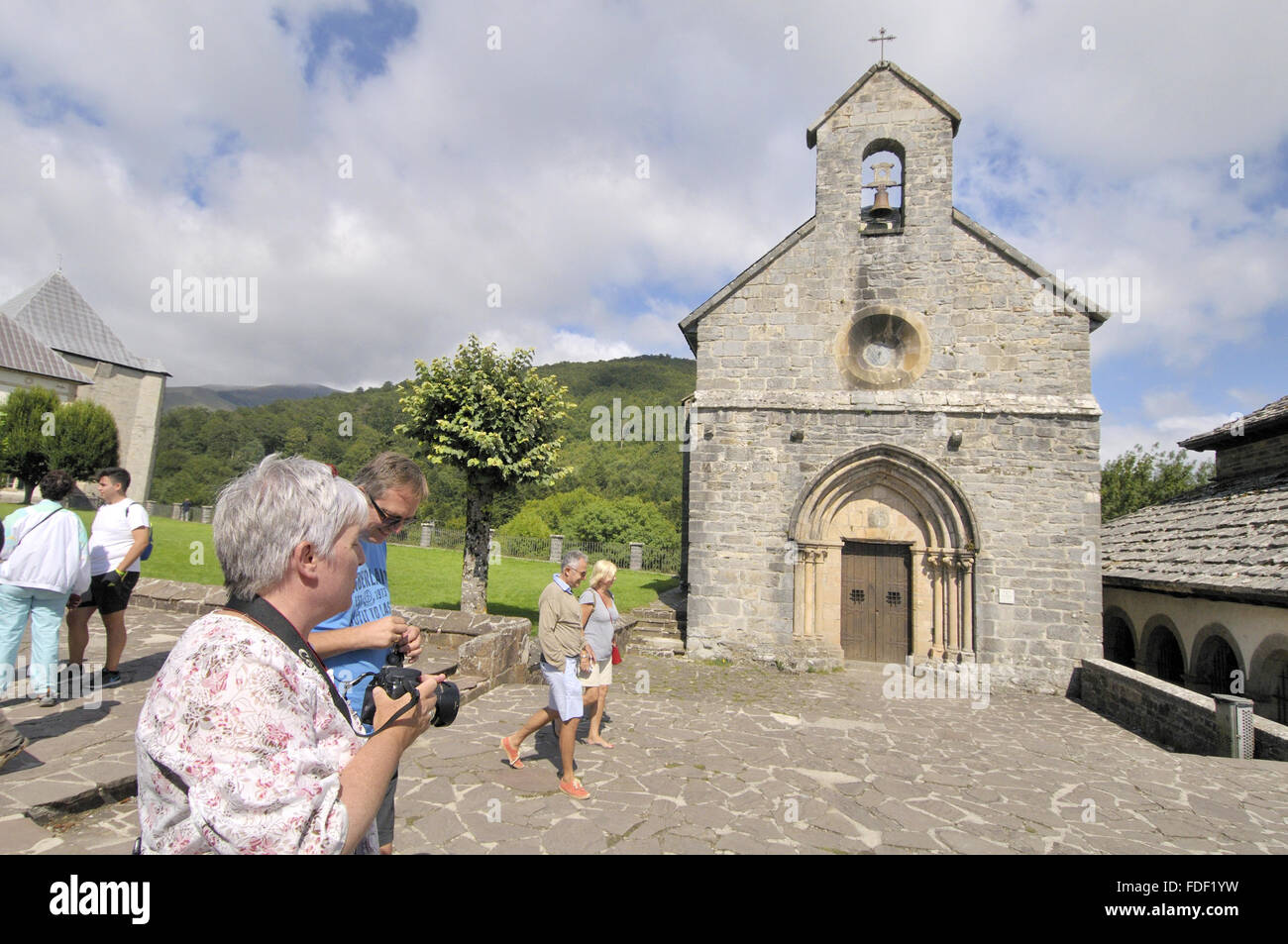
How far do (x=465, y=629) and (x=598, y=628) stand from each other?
4.12 m

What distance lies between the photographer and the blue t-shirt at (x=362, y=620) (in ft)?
8.93

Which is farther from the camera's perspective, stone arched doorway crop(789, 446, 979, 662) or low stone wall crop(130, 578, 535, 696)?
stone arched doorway crop(789, 446, 979, 662)

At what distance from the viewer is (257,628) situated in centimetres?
149

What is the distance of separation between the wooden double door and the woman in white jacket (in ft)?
35.1

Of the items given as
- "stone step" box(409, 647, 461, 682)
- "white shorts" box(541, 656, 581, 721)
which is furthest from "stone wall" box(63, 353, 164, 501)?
"white shorts" box(541, 656, 581, 721)

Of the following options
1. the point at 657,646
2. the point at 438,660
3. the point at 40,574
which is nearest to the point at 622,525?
the point at 657,646

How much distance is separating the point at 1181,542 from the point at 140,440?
165ft

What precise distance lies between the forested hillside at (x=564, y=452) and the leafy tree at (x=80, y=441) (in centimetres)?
1035

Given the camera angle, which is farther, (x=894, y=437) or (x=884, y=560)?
(x=884, y=560)

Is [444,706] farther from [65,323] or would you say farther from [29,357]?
[65,323]

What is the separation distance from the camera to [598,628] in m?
5.64

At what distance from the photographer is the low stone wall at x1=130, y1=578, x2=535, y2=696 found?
792 centimetres

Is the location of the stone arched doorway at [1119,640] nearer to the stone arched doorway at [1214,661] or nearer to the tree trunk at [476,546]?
the stone arched doorway at [1214,661]

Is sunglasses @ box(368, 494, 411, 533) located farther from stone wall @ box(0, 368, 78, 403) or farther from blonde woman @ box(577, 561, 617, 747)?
stone wall @ box(0, 368, 78, 403)
